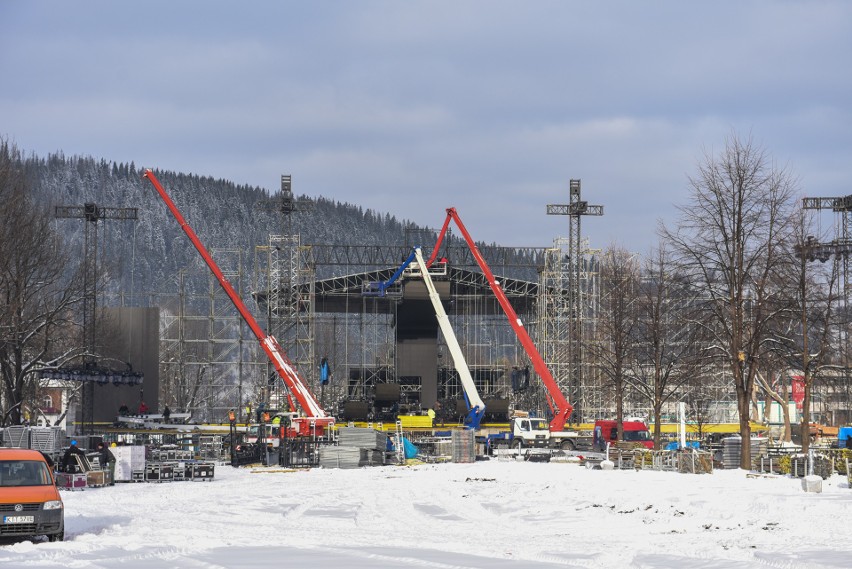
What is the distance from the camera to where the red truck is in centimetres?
6297

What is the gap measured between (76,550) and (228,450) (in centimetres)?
4379

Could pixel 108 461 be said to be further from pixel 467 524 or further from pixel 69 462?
pixel 467 524

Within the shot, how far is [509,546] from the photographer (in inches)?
854

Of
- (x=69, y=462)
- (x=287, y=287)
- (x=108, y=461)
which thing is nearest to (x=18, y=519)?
(x=69, y=462)

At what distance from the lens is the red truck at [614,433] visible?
207 ft

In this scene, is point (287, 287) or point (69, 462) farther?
point (287, 287)

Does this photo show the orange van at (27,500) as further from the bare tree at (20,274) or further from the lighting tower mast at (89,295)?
the lighting tower mast at (89,295)

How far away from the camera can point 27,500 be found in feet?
72.1

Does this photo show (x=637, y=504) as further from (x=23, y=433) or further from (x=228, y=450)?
(x=228, y=450)

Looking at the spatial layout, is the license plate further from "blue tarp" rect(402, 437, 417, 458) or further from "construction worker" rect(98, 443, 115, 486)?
"blue tarp" rect(402, 437, 417, 458)

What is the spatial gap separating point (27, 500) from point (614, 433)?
45550 millimetres

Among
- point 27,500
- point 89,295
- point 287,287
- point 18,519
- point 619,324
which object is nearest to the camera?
point 18,519

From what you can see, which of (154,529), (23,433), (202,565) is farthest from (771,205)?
(23,433)

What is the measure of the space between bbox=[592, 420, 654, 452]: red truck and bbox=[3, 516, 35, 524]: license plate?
144 feet
